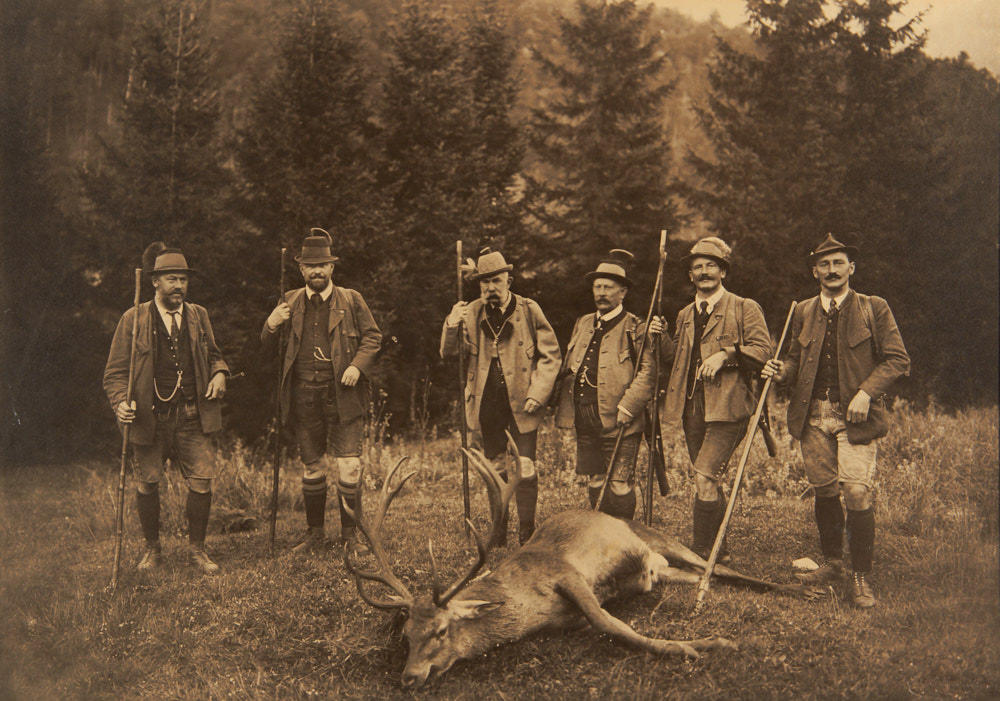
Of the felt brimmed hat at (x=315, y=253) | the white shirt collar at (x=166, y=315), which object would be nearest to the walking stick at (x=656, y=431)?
the felt brimmed hat at (x=315, y=253)

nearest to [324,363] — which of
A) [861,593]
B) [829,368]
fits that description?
[829,368]

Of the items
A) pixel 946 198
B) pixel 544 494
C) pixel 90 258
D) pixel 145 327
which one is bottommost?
pixel 544 494

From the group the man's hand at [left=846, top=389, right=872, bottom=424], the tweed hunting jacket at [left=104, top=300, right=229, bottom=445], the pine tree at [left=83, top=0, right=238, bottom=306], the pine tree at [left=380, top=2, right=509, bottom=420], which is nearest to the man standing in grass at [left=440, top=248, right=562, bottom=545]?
the man's hand at [left=846, top=389, right=872, bottom=424]

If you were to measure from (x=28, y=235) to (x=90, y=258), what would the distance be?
56.8 inches

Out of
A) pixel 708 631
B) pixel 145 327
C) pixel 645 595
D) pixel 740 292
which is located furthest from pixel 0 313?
pixel 740 292

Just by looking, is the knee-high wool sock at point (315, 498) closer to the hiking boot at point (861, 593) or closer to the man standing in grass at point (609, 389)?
the man standing in grass at point (609, 389)

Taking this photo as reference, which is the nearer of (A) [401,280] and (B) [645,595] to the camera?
Answer: (B) [645,595]

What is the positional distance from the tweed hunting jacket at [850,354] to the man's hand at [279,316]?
3.84 metres

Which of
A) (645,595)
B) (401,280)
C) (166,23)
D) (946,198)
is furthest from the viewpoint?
(401,280)

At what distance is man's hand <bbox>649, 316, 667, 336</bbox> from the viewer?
223 inches

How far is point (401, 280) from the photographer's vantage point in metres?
10.5

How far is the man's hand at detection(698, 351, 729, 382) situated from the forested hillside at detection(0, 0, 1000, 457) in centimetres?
314

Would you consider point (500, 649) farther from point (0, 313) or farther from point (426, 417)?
point (426, 417)

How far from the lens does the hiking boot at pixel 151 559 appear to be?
19.4 ft
